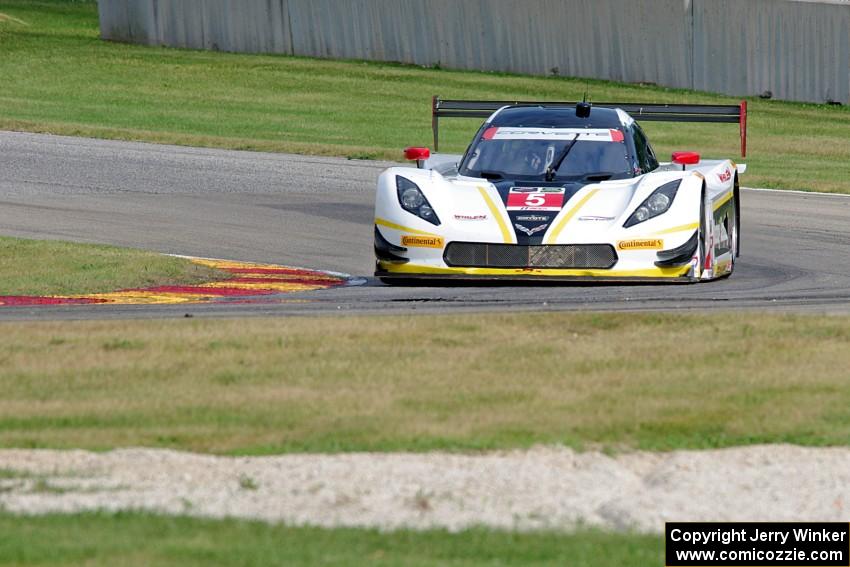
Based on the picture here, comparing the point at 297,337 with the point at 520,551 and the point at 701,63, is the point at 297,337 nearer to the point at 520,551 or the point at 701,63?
the point at 520,551

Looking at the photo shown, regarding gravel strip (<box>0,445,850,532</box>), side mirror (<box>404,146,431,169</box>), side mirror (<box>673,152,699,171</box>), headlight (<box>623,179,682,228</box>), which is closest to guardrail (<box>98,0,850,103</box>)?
side mirror (<box>673,152,699,171</box>)

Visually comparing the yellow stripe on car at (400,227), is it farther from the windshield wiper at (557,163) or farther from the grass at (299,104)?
the grass at (299,104)

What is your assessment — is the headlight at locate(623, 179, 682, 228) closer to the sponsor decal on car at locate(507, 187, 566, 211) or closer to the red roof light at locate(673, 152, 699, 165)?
the sponsor decal on car at locate(507, 187, 566, 211)

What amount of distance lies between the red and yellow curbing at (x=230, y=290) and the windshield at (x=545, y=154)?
147 cm

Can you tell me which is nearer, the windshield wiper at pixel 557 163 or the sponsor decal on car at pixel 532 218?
the sponsor decal on car at pixel 532 218

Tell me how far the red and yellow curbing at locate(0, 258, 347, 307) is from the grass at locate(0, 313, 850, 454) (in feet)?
4.98

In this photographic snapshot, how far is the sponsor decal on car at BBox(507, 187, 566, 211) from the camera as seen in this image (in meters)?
10.9

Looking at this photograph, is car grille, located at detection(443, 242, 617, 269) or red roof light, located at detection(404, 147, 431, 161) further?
red roof light, located at detection(404, 147, 431, 161)

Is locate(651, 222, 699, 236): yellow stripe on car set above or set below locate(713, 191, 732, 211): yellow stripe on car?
below

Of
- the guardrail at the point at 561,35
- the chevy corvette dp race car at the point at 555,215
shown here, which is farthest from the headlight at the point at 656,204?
the guardrail at the point at 561,35

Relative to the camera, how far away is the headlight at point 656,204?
10.8 meters

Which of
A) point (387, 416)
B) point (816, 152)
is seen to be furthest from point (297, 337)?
point (816, 152)

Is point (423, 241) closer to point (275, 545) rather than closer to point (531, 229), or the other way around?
point (531, 229)

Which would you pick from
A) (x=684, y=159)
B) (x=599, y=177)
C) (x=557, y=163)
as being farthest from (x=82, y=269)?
(x=684, y=159)
